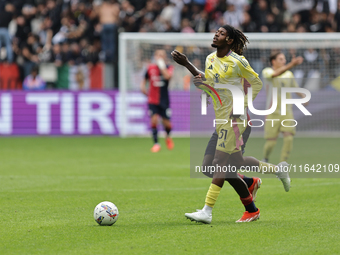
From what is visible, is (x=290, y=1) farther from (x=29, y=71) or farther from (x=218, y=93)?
(x=218, y=93)

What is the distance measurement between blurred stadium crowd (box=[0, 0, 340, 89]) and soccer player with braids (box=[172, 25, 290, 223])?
1344 centimetres

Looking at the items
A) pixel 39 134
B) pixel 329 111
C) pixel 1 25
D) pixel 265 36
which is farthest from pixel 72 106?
pixel 329 111

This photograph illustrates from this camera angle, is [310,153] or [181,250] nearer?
[181,250]

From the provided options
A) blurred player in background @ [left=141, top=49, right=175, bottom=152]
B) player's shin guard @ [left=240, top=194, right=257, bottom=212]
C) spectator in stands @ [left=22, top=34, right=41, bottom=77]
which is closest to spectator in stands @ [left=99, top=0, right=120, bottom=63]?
spectator in stands @ [left=22, top=34, right=41, bottom=77]

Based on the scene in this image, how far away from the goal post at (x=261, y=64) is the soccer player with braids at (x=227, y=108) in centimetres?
1039

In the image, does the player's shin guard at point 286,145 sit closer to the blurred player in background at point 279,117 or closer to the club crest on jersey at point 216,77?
the blurred player in background at point 279,117

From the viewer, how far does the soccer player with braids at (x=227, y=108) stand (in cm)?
606

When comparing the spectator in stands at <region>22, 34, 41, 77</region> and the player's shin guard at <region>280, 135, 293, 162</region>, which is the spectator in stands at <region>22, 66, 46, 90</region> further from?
the player's shin guard at <region>280, 135, 293, 162</region>

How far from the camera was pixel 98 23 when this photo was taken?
20906 mm

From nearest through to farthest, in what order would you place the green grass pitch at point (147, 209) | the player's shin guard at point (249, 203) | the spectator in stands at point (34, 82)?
the green grass pitch at point (147, 209)
the player's shin guard at point (249, 203)
the spectator in stands at point (34, 82)

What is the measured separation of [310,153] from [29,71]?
33.4 ft

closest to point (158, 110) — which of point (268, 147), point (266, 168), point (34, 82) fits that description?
point (268, 147)

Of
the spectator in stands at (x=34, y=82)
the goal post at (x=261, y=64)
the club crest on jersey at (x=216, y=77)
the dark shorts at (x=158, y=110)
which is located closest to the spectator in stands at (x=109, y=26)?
the goal post at (x=261, y=64)

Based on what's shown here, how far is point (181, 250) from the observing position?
4.93 meters
